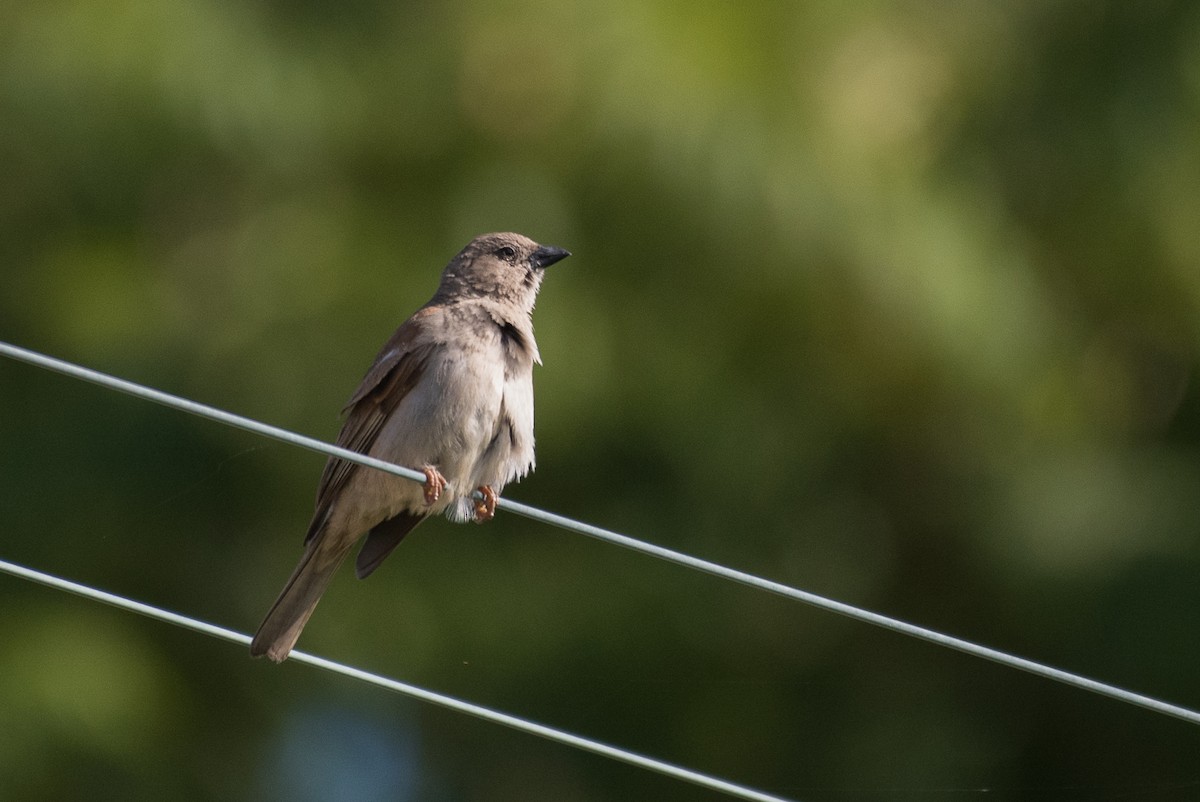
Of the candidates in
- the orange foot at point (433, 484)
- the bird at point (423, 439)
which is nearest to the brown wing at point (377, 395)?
the bird at point (423, 439)

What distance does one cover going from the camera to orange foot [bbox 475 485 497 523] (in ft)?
21.2

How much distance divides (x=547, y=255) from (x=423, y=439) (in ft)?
4.15

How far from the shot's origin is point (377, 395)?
6656 millimetres

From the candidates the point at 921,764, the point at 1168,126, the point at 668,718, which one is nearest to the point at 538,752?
the point at 668,718

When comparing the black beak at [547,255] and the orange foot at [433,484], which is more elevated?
the black beak at [547,255]

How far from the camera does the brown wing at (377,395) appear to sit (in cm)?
650

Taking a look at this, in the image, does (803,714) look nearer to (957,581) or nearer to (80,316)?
(957,581)

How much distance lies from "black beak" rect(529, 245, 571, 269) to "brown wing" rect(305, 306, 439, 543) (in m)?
0.65

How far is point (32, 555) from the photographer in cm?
780

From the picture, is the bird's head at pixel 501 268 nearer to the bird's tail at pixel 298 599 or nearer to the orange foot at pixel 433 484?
the orange foot at pixel 433 484

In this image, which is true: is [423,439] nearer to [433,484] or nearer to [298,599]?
[433,484]

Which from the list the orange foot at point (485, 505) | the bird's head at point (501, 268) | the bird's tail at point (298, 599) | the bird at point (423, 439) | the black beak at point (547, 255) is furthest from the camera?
the black beak at point (547, 255)

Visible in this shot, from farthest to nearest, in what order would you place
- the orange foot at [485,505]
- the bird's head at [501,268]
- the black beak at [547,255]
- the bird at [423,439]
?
1. the black beak at [547,255]
2. the bird's head at [501,268]
3. the orange foot at [485,505]
4. the bird at [423,439]

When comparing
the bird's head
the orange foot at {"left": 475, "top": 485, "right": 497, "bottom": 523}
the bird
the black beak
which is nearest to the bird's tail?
the bird
